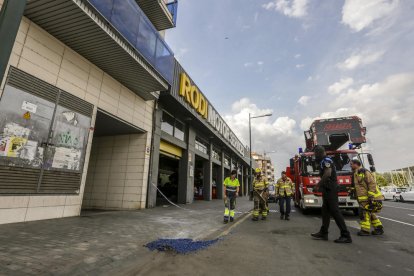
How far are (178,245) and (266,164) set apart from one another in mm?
110950

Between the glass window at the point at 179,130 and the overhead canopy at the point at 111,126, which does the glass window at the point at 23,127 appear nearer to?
the overhead canopy at the point at 111,126

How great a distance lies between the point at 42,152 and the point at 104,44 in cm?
363

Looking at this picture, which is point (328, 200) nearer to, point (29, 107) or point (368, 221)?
point (368, 221)

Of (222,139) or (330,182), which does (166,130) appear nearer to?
(222,139)

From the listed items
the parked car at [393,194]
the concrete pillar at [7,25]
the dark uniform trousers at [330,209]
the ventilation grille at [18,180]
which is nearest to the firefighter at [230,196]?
the dark uniform trousers at [330,209]

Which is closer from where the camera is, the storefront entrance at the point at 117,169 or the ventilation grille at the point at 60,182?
the ventilation grille at the point at 60,182

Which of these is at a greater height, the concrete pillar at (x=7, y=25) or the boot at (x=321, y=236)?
the concrete pillar at (x=7, y=25)

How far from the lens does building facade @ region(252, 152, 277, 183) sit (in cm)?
9975

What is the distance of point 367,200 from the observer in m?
5.97

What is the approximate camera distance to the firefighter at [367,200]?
5.68 meters

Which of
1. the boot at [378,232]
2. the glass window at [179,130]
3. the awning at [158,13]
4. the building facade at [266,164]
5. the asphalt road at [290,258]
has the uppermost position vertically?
the building facade at [266,164]

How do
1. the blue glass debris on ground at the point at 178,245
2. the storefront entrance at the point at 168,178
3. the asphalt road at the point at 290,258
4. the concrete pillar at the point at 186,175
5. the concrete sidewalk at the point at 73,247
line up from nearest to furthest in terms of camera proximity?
the concrete sidewalk at the point at 73,247, the asphalt road at the point at 290,258, the blue glass debris on ground at the point at 178,245, the concrete pillar at the point at 186,175, the storefront entrance at the point at 168,178

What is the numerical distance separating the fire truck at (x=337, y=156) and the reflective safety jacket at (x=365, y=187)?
1.83 m

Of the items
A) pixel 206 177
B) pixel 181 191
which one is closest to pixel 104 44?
pixel 181 191
